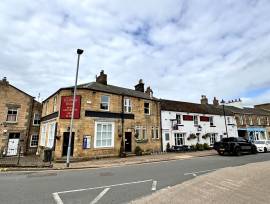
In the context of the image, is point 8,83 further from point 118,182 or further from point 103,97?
point 118,182

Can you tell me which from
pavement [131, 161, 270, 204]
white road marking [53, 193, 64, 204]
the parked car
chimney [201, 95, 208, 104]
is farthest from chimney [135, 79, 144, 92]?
white road marking [53, 193, 64, 204]

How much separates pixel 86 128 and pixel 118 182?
441 inches

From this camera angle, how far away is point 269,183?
811 centimetres

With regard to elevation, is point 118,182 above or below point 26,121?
below

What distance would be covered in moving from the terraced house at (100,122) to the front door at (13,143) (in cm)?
292

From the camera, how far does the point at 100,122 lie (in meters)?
20.3

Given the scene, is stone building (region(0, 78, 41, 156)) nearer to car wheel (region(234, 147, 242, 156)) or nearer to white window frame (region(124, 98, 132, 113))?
white window frame (region(124, 98, 132, 113))

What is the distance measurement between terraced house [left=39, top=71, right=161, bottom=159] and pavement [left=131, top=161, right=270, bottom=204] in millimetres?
12720

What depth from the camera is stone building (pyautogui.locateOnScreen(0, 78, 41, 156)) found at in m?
23.4

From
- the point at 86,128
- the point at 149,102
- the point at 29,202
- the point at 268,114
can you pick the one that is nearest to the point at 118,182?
the point at 29,202

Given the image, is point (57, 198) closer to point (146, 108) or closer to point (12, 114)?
point (146, 108)

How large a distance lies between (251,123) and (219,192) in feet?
124

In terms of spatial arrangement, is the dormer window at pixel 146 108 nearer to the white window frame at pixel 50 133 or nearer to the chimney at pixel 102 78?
the chimney at pixel 102 78

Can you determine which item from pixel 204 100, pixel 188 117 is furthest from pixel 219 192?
pixel 204 100
